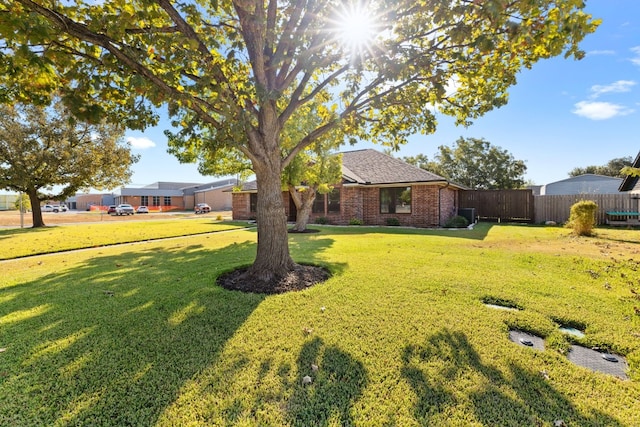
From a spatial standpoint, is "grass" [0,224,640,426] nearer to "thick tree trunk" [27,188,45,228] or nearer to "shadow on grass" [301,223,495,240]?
"shadow on grass" [301,223,495,240]

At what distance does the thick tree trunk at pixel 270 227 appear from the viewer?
5.45 metres

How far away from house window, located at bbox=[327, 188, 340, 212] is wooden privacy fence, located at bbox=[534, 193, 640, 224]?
12566 millimetres

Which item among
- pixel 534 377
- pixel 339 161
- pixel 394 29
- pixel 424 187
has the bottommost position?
pixel 534 377

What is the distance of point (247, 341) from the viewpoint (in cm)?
317

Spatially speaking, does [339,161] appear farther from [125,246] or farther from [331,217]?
[125,246]

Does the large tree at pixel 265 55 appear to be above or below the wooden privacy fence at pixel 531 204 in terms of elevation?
above

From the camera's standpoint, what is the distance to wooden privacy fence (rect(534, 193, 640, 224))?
15727 millimetres

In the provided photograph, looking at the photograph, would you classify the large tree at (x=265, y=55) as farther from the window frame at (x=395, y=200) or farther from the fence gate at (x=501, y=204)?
the fence gate at (x=501, y=204)

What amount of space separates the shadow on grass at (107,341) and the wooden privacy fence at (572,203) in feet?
66.7

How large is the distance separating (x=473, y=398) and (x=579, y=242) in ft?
36.1

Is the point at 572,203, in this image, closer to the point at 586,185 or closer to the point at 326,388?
the point at 586,185

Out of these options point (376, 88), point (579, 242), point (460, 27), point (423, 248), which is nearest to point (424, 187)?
point (579, 242)

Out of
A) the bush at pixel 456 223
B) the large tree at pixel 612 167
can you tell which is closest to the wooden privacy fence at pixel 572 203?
the bush at pixel 456 223

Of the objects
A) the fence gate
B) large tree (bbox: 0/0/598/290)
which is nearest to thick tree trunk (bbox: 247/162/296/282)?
large tree (bbox: 0/0/598/290)
